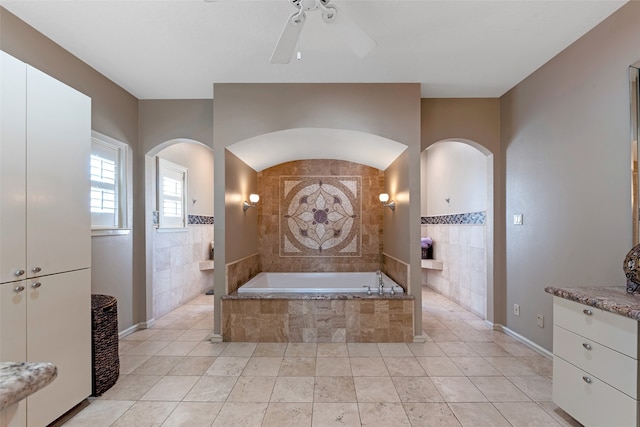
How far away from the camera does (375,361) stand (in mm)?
2803

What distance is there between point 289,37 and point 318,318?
2.51 meters

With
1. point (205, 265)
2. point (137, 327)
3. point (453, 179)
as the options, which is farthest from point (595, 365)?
point (205, 265)

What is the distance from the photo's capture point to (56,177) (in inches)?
74.7

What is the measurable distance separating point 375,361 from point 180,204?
3.52 metres

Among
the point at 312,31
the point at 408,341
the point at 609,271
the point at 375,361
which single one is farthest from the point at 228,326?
the point at 609,271

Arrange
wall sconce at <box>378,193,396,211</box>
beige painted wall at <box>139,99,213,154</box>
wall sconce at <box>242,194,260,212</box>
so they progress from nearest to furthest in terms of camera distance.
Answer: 1. beige painted wall at <box>139,99,213,154</box>
2. wall sconce at <box>242,194,260,212</box>
3. wall sconce at <box>378,193,396,211</box>

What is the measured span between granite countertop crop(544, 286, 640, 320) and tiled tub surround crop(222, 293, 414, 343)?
150 centimetres

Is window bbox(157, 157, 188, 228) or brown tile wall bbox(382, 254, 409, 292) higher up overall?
window bbox(157, 157, 188, 228)

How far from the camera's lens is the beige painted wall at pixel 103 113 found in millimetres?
2309

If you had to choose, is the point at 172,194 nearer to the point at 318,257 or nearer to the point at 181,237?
the point at 181,237

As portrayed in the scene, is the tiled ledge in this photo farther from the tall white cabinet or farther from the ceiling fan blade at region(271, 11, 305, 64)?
the ceiling fan blade at region(271, 11, 305, 64)

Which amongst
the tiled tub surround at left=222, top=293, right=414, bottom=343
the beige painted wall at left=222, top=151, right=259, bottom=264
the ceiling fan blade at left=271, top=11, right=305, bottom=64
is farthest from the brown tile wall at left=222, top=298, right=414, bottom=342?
the ceiling fan blade at left=271, top=11, right=305, bottom=64

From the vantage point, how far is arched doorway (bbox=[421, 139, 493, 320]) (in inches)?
151

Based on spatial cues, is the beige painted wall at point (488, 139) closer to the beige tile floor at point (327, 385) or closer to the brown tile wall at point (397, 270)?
the beige tile floor at point (327, 385)
